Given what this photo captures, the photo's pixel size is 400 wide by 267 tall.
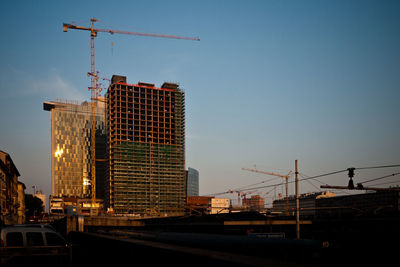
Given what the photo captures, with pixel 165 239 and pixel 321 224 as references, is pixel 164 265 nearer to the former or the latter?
pixel 165 239

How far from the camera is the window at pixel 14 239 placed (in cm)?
1442

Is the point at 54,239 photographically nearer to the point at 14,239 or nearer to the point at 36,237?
the point at 36,237

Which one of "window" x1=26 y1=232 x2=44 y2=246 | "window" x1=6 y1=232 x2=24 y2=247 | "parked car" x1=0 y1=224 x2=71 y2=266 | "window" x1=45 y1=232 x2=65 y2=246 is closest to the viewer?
"parked car" x1=0 y1=224 x2=71 y2=266

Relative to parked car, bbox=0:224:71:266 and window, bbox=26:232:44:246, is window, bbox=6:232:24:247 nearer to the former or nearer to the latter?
parked car, bbox=0:224:71:266

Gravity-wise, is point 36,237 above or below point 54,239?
above

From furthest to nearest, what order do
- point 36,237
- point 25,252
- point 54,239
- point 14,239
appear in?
point 54,239
point 36,237
point 14,239
point 25,252

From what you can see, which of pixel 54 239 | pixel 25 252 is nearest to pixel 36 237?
pixel 54 239

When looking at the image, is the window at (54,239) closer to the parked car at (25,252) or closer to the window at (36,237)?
the window at (36,237)

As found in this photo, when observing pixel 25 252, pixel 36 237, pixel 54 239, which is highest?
pixel 25 252

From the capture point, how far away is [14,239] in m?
14.6

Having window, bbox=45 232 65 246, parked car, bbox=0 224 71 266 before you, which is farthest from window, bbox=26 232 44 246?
window, bbox=45 232 65 246

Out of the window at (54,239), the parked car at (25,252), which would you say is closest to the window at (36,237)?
the parked car at (25,252)

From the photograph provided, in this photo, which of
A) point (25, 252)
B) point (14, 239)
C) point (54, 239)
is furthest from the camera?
point (54, 239)

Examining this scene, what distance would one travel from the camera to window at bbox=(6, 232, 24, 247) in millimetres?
14420
